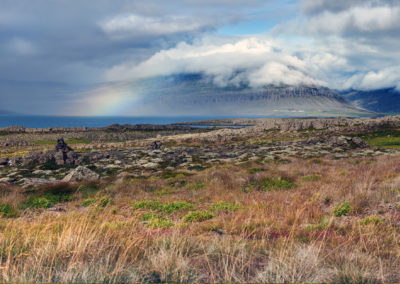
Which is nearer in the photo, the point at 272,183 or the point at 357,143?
the point at 272,183

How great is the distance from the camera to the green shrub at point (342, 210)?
771 centimetres

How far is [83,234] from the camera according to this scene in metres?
4.82

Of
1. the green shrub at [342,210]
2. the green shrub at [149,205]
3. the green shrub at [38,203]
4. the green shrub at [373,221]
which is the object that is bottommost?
the green shrub at [38,203]

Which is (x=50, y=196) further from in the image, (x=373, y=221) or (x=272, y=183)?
(x=373, y=221)

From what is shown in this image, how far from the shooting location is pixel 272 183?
14188 mm

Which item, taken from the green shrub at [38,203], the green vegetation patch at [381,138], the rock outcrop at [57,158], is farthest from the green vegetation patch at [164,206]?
the green vegetation patch at [381,138]

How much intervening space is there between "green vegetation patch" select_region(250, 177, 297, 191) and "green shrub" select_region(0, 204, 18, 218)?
36.8 feet

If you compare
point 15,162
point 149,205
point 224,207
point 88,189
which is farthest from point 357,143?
point 15,162

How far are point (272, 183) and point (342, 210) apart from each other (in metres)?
6.33

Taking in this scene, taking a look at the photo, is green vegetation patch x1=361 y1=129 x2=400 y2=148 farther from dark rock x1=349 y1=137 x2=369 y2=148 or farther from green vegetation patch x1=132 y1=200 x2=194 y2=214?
green vegetation patch x1=132 y1=200 x2=194 y2=214

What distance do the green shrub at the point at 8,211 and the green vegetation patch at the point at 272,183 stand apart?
11.2 metres

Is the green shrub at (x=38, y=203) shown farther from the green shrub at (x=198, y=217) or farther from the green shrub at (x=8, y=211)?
the green shrub at (x=198, y=217)

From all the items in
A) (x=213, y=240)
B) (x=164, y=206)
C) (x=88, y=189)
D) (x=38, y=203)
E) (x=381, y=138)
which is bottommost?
(x=88, y=189)

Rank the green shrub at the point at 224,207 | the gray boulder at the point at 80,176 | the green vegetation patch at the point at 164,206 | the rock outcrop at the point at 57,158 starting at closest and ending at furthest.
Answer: the green shrub at the point at 224,207 → the green vegetation patch at the point at 164,206 → the gray boulder at the point at 80,176 → the rock outcrop at the point at 57,158
